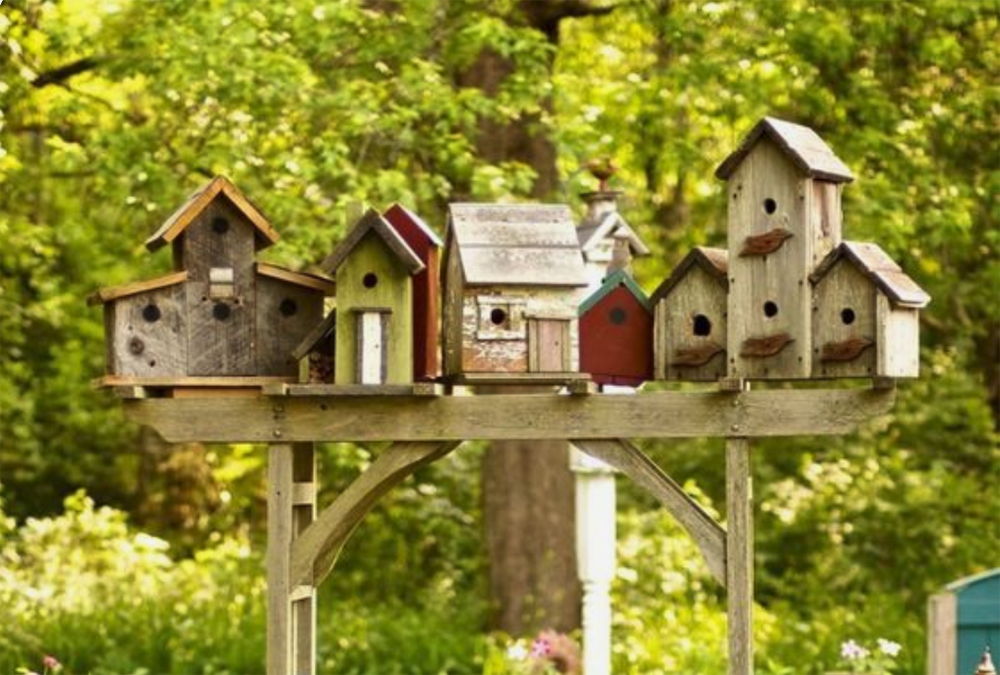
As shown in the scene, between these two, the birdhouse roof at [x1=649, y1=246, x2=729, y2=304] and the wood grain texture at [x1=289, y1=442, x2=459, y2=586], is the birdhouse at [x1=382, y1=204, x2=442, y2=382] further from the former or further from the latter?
the birdhouse roof at [x1=649, y1=246, x2=729, y2=304]

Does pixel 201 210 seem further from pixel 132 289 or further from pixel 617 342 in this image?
pixel 617 342

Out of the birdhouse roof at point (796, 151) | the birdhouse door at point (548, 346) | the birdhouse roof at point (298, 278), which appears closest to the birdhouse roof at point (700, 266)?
the birdhouse roof at point (796, 151)

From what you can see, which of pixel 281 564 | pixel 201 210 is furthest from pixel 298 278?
pixel 281 564

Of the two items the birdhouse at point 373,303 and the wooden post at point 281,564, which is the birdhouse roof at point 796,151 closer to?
the birdhouse at point 373,303

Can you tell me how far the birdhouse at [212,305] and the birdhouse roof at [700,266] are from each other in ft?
4.08

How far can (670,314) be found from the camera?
292 inches

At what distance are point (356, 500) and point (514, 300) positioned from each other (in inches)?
38.2

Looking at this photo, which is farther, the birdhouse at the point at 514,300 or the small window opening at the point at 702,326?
the small window opening at the point at 702,326

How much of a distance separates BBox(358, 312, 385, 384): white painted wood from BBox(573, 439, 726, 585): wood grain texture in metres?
0.77

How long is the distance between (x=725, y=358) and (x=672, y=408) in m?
0.27

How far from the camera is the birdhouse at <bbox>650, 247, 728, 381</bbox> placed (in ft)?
24.2

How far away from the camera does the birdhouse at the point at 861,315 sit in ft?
22.9

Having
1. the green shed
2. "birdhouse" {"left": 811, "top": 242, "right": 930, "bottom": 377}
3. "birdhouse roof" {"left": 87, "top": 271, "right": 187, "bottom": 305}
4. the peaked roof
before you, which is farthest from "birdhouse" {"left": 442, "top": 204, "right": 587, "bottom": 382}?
the green shed

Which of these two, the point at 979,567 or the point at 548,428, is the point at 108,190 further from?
the point at 979,567
